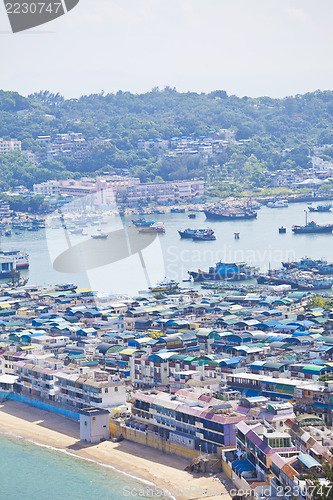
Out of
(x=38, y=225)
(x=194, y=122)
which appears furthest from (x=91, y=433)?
(x=194, y=122)

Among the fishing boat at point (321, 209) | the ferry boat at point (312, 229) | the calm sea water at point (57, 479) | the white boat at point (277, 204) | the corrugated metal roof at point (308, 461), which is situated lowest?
the calm sea water at point (57, 479)

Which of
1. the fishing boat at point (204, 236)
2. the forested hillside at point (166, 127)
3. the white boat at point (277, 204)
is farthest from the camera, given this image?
the forested hillside at point (166, 127)

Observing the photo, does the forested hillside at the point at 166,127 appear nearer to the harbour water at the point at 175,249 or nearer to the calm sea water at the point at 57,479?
the harbour water at the point at 175,249

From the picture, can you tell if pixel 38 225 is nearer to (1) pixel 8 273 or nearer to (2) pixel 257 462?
(1) pixel 8 273

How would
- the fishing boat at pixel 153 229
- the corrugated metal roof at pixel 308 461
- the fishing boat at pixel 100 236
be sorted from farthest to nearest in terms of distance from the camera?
the fishing boat at pixel 153 229, the fishing boat at pixel 100 236, the corrugated metal roof at pixel 308 461

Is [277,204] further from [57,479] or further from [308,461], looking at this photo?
[308,461]

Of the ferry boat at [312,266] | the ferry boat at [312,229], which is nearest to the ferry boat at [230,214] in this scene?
the ferry boat at [312,229]

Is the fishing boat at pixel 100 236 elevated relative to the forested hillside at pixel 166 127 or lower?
lower
